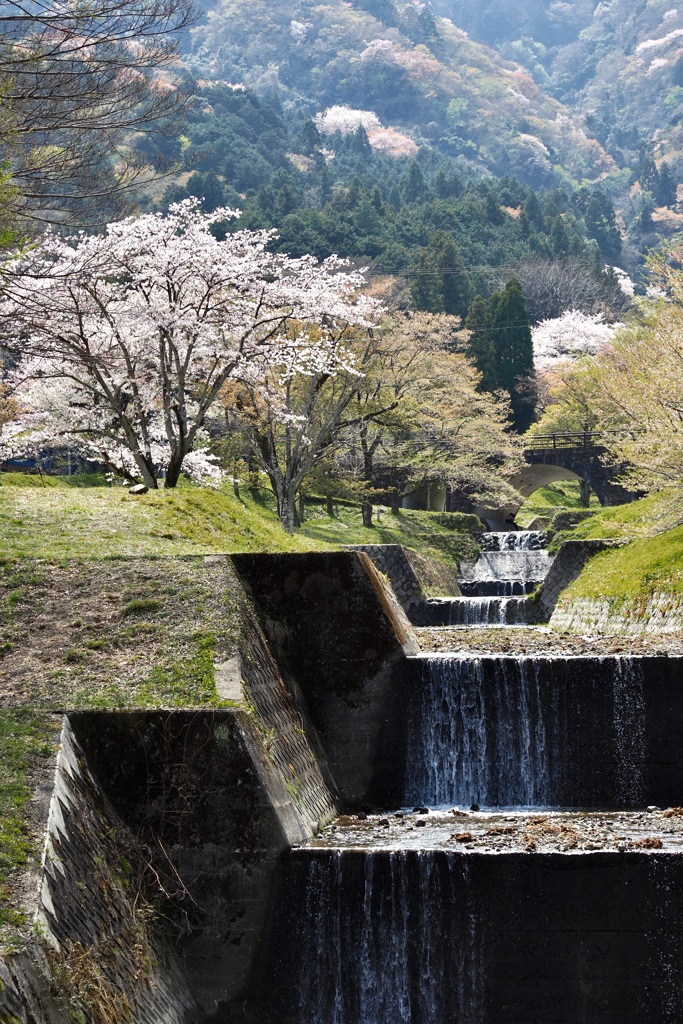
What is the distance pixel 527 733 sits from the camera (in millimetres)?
11203

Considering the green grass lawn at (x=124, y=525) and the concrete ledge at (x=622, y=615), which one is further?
the concrete ledge at (x=622, y=615)

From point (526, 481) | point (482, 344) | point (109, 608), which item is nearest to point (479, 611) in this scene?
point (109, 608)

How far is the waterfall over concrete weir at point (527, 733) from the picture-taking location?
35.8 ft

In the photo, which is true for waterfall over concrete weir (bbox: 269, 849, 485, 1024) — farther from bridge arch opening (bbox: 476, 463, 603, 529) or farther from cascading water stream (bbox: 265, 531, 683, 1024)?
bridge arch opening (bbox: 476, 463, 603, 529)

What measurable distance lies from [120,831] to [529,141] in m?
143

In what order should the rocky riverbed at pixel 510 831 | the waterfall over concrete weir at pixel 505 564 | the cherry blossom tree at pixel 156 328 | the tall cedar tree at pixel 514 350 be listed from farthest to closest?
the tall cedar tree at pixel 514 350
the waterfall over concrete weir at pixel 505 564
the cherry blossom tree at pixel 156 328
the rocky riverbed at pixel 510 831

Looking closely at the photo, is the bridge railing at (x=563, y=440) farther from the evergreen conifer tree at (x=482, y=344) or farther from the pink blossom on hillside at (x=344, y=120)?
the pink blossom on hillside at (x=344, y=120)

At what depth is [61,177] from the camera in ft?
40.0

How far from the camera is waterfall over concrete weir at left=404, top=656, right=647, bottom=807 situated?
10.9m

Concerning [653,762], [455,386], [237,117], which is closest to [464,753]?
[653,762]

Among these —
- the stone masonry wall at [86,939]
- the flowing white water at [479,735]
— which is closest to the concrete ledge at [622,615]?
the flowing white water at [479,735]

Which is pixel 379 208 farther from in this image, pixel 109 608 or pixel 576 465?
pixel 109 608

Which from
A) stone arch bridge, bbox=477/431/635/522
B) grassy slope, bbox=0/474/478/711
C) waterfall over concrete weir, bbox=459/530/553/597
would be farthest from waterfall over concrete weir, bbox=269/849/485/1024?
stone arch bridge, bbox=477/431/635/522

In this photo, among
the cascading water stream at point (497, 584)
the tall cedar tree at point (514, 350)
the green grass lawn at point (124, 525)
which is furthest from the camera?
the tall cedar tree at point (514, 350)
